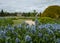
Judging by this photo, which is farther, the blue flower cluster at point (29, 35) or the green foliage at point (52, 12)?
the green foliage at point (52, 12)

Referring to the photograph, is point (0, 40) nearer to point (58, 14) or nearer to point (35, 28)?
point (35, 28)

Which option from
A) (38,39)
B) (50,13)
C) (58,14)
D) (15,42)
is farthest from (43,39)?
(58,14)

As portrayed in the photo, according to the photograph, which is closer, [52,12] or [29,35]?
[29,35]

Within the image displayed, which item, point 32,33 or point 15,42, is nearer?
point 15,42

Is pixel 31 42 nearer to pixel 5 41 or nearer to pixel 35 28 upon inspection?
pixel 5 41

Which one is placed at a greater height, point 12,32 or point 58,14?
point 12,32

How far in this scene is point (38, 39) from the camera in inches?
Answer: 118

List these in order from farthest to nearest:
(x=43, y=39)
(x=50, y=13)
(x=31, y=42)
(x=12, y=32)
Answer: (x=50, y=13), (x=12, y=32), (x=43, y=39), (x=31, y=42)

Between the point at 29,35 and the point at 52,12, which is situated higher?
the point at 29,35

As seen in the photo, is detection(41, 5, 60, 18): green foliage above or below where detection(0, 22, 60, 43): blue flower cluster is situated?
below

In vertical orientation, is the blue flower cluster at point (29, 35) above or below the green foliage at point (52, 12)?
above

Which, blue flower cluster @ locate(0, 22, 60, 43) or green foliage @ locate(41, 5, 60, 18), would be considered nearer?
blue flower cluster @ locate(0, 22, 60, 43)

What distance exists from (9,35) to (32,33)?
285 mm

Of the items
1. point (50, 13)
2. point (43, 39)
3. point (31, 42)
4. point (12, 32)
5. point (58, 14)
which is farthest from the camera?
point (58, 14)
